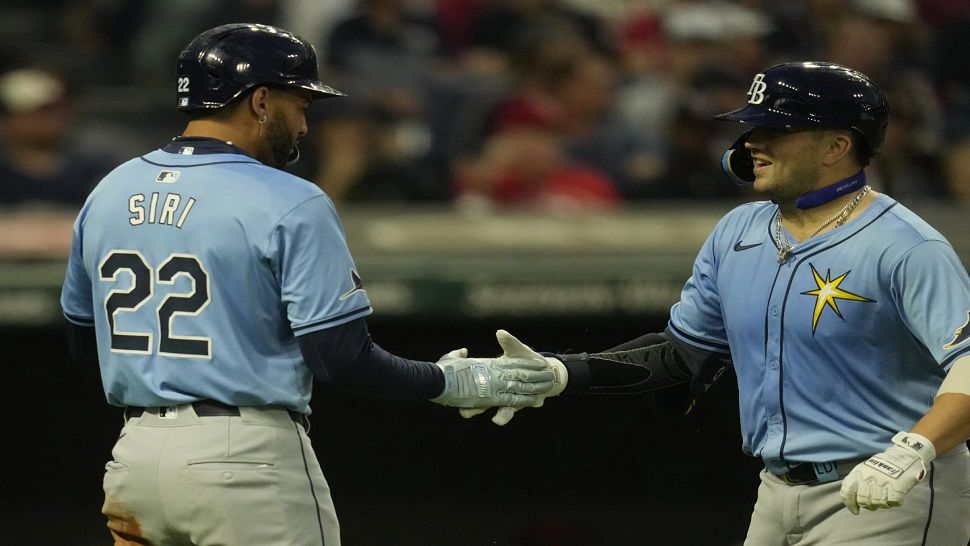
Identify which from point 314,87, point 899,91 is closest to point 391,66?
point 899,91

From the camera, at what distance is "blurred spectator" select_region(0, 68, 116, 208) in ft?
20.0

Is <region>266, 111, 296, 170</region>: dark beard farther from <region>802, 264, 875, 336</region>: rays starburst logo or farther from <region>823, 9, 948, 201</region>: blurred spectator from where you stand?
<region>823, 9, 948, 201</region>: blurred spectator

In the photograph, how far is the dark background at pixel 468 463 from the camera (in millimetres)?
5523

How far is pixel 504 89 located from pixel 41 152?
2161 mm

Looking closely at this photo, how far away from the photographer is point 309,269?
2904 mm

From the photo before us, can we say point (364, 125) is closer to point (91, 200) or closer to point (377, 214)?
point (377, 214)

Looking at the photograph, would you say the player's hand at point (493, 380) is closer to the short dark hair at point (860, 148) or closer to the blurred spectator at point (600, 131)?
the short dark hair at point (860, 148)

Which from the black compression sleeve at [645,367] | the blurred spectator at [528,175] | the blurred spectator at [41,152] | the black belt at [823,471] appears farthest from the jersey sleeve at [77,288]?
the blurred spectator at [528,175]

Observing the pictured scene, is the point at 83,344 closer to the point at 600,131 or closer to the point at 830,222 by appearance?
the point at 830,222

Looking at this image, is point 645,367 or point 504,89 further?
point 504,89

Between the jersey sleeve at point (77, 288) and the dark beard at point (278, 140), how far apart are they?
0.45 m

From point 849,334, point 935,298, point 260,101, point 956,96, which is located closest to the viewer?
point 935,298

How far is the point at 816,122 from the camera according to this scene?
3.16 m

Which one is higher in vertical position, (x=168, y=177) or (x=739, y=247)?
(x=168, y=177)
